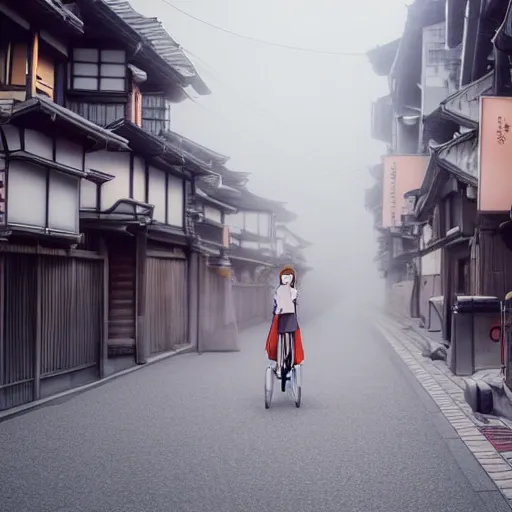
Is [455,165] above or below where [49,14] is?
below

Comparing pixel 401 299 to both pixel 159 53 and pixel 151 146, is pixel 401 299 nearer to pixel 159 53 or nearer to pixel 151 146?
pixel 159 53

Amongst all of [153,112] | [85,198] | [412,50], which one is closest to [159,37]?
[153,112]

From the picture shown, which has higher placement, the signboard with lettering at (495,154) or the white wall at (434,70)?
the white wall at (434,70)

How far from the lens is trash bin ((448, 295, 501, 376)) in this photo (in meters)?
14.7

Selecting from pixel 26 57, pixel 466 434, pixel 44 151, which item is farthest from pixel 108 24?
pixel 466 434

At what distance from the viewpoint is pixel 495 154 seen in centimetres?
1488

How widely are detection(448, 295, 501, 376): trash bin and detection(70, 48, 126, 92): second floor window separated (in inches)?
423

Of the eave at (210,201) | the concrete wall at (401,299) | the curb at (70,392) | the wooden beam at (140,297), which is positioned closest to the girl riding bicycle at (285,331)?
the curb at (70,392)

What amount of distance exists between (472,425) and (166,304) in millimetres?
12446

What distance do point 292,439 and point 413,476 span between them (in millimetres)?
2042

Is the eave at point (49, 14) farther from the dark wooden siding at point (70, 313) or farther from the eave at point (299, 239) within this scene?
the eave at point (299, 239)

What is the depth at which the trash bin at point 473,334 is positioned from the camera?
14.7m

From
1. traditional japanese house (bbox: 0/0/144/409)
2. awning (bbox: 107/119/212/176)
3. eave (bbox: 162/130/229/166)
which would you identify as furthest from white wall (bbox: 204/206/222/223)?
traditional japanese house (bbox: 0/0/144/409)

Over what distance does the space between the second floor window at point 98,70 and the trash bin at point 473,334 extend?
10.7 metres
